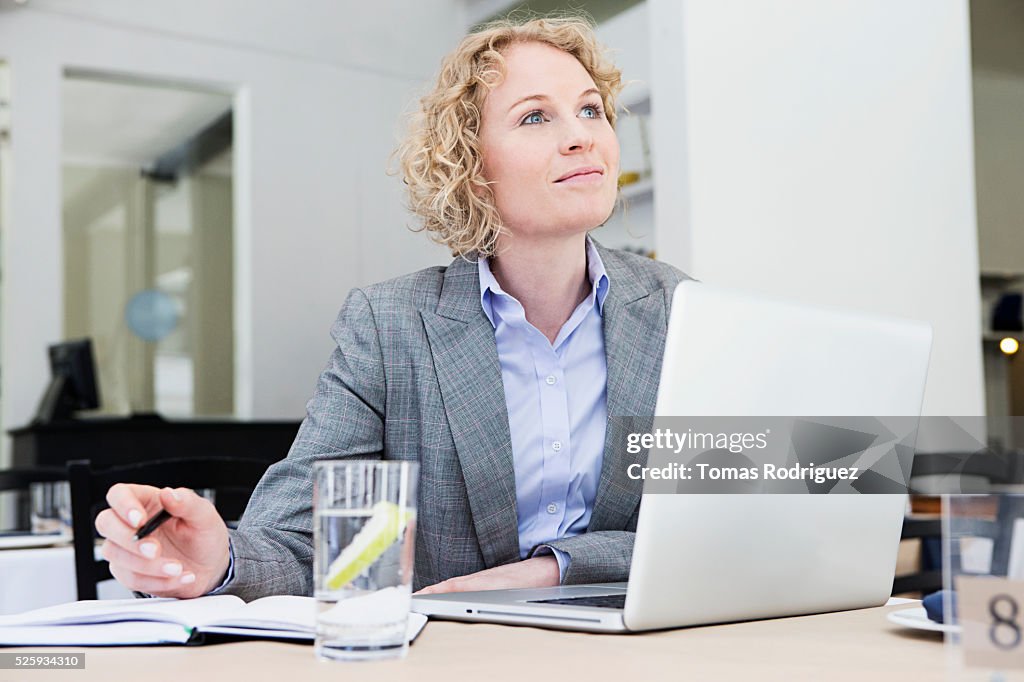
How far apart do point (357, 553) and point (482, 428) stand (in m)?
0.69

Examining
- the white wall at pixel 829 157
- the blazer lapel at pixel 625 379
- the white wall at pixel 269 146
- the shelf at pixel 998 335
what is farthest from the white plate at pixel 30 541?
the shelf at pixel 998 335

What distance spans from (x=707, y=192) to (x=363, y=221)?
2793mm

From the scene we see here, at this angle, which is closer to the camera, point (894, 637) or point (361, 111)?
point (894, 637)

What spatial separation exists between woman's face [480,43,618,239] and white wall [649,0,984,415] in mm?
1769

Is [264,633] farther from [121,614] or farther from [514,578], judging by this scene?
[514,578]

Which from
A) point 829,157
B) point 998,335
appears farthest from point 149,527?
point 998,335

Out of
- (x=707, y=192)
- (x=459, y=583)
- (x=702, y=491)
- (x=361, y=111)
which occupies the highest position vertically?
(x=361, y=111)

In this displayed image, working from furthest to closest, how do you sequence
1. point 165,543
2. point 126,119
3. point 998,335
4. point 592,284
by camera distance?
1. point 126,119
2. point 998,335
3. point 592,284
4. point 165,543

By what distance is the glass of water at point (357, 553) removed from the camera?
0.67 metres

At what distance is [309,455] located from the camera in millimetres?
1272

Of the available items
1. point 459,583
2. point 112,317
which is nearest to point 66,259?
point 112,317

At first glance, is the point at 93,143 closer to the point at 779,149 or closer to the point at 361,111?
the point at 361,111

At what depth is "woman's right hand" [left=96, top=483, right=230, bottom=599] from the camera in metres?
0.87

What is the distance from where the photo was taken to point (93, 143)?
7871mm
